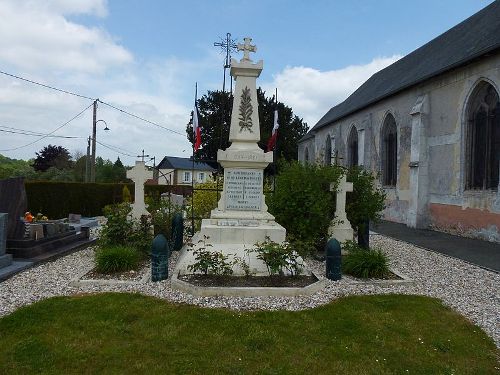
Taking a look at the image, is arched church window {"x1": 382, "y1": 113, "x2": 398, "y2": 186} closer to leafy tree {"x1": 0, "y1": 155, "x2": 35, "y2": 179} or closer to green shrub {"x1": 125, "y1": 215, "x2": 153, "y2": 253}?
green shrub {"x1": 125, "y1": 215, "x2": 153, "y2": 253}

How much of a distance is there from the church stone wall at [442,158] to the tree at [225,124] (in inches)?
449

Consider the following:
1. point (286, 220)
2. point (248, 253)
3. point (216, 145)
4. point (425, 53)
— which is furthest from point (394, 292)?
point (216, 145)

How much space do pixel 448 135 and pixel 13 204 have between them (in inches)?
517

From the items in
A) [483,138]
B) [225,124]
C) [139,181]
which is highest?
[225,124]

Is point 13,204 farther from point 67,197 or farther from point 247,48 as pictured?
point 67,197

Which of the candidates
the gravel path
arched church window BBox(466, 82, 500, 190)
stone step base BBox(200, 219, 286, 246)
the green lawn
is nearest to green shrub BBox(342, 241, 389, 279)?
the gravel path

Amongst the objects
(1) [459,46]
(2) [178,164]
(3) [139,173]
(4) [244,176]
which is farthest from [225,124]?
(2) [178,164]

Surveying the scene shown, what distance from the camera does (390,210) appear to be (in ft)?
58.0

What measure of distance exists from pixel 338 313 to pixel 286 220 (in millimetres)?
3979

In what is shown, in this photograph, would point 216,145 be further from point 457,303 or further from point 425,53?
point 457,303

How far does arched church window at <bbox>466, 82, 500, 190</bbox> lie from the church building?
1.1 inches

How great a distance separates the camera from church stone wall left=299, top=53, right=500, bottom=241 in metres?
11.7

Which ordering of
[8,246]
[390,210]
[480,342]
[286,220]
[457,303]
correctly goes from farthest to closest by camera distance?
[390,210]
[286,220]
[8,246]
[457,303]
[480,342]

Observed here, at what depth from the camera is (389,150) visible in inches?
742
